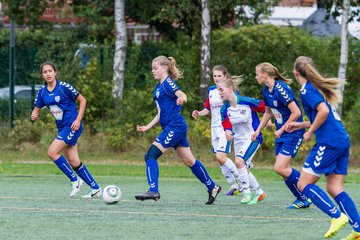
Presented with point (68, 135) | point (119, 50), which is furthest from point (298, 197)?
point (119, 50)

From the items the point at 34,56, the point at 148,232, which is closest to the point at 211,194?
the point at 148,232

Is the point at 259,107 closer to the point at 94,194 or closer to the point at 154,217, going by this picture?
the point at 94,194

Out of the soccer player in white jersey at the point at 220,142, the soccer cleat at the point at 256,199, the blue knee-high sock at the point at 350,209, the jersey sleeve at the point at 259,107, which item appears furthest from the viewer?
the soccer player in white jersey at the point at 220,142

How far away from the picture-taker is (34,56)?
28094mm

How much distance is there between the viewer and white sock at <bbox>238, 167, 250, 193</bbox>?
14117 mm

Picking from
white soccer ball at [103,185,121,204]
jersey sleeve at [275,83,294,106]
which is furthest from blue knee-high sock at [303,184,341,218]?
white soccer ball at [103,185,121,204]

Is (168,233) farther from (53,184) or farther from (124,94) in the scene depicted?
(124,94)

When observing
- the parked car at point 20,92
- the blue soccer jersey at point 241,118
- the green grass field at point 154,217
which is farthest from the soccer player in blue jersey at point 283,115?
the parked car at point 20,92

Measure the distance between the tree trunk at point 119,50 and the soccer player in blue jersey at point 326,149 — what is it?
16800 millimetres

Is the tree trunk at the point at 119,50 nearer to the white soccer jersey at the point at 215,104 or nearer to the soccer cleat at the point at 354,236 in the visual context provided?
the white soccer jersey at the point at 215,104

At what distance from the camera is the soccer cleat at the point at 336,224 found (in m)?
9.51

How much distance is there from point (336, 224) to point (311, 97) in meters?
1.23

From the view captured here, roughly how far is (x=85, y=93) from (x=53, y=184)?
26.8ft

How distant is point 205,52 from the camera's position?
86.6ft
